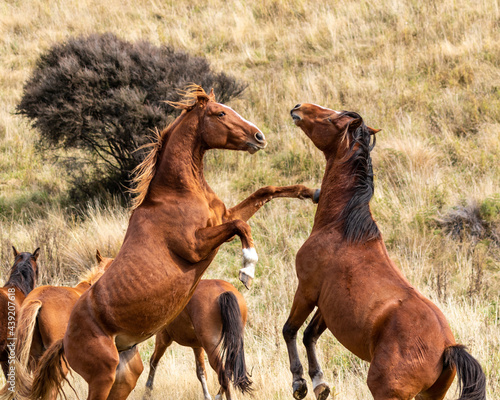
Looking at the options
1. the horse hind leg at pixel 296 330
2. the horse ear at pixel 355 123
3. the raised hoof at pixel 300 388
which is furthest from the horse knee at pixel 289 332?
the horse ear at pixel 355 123

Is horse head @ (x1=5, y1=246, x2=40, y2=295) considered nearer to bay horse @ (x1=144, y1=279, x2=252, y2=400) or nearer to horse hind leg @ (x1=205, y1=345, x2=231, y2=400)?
bay horse @ (x1=144, y1=279, x2=252, y2=400)

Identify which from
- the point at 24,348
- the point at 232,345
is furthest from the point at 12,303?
the point at 232,345

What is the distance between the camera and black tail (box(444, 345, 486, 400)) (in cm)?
340

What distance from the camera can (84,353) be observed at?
4.29 metres

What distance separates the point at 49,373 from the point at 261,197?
7.53 feet

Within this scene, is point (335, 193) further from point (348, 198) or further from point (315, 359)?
point (315, 359)

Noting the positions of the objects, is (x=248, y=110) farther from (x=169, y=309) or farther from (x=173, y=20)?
(x=169, y=309)

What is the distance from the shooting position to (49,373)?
4.71 m

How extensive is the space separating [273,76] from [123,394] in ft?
34.9

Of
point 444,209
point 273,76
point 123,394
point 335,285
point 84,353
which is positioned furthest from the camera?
point 273,76

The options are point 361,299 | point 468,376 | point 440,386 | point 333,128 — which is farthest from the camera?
point 333,128

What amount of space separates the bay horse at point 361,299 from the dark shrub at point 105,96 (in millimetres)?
6471

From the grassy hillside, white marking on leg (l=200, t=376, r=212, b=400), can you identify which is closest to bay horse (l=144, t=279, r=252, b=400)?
white marking on leg (l=200, t=376, r=212, b=400)

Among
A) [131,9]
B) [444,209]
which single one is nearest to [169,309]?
[444,209]
